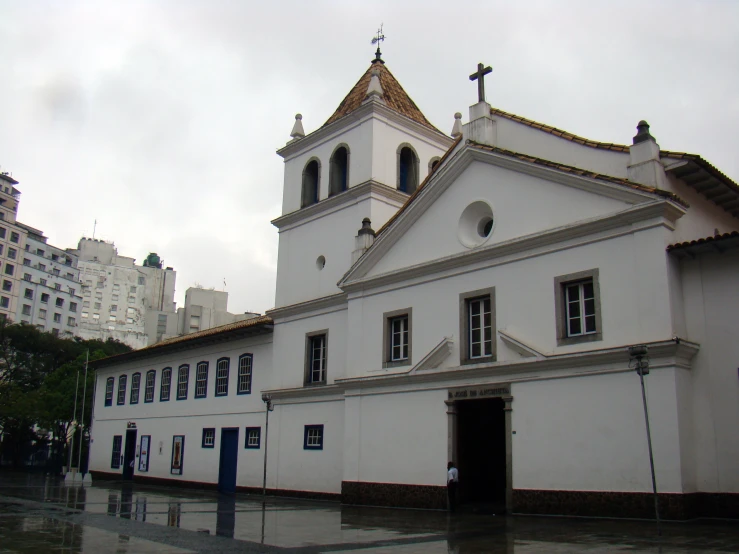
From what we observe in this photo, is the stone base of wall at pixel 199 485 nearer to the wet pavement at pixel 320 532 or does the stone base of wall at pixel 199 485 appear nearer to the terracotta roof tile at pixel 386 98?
the wet pavement at pixel 320 532

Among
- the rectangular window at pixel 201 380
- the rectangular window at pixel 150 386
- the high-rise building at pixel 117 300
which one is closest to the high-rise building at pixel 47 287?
the high-rise building at pixel 117 300

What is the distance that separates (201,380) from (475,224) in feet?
54.1

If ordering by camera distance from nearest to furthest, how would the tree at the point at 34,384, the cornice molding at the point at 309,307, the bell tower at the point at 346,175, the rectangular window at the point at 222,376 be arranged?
the cornice molding at the point at 309,307 < the bell tower at the point at 346,175 < the rectangular window at the point at 222,376 < the tree at the point at 34,384

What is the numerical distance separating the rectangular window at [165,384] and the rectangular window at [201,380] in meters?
2.68

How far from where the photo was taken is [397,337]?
837 inches

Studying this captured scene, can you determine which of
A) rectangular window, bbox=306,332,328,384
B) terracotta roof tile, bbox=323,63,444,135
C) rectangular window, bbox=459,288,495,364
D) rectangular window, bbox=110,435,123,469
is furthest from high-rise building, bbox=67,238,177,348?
rectangular window, bbox=459,288,495,364

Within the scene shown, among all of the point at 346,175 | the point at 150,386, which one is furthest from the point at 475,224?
the point at 150,386

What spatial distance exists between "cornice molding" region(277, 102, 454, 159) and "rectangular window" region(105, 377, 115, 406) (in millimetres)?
17850

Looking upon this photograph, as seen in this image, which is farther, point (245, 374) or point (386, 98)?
point (245, 374)

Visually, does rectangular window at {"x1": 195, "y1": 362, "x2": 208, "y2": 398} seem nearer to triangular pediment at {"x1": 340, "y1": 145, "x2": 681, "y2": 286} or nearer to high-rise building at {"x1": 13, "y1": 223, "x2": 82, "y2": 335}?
triangular pediment at {"x1": 340, "y1": 145, "x2": 681, "y2": 286}

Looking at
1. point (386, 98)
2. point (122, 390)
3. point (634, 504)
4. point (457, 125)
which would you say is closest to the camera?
point (634, 504)

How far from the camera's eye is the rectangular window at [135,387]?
36.2m

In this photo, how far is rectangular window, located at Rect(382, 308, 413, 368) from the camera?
20.7m

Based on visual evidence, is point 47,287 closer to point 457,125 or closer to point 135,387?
point 135,387
